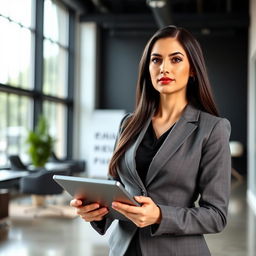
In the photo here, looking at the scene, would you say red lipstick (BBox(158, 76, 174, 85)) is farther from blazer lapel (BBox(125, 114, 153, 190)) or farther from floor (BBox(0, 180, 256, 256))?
floor (BBox(0, 180, 256, 256))

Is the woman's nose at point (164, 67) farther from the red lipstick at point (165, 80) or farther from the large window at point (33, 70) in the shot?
the large window at point (33, 70)

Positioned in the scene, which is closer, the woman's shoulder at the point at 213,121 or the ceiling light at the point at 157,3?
the woman's shoulder at the point at 213,121

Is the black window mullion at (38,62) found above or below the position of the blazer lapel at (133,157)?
above

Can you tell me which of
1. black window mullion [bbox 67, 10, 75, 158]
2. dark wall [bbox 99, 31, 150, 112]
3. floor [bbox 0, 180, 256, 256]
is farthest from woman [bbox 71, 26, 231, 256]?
dark wall [bbox 99, 31, 150, 112]

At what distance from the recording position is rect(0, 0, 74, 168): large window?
10219 mm

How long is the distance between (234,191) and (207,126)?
1038 cm

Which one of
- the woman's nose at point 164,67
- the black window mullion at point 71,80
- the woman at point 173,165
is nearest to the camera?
the woman at point 173,165

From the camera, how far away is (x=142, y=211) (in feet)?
3.75

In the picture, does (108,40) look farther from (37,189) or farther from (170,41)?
(170,41)

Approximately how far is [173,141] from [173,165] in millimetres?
75

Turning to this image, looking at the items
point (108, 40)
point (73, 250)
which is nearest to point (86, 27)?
point (108, 40)

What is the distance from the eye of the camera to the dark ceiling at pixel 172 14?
13.2 meters

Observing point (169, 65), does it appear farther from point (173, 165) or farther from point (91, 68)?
point (91, 68)

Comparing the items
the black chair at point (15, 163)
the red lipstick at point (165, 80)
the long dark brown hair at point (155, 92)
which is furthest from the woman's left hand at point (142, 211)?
the black chair at point (15, 163)
